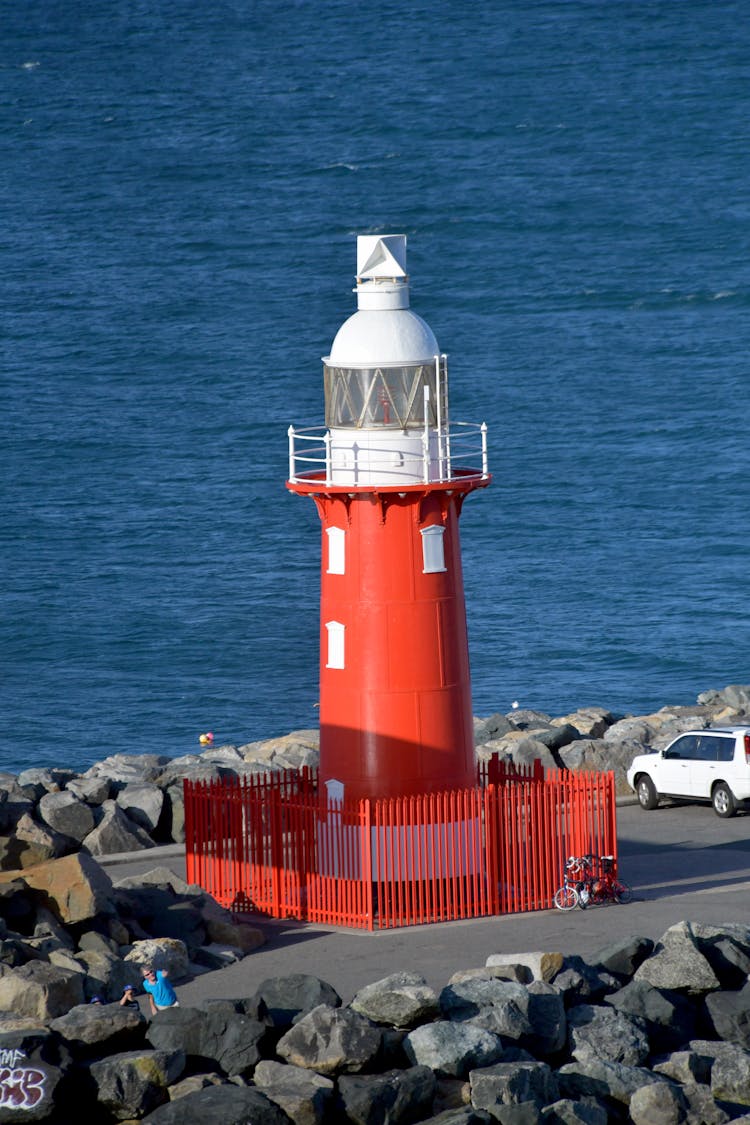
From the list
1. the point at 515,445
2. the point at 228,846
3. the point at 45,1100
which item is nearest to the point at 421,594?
the point at 228,846

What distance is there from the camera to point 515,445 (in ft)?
270

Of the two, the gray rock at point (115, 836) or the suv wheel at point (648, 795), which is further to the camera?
the suv wheel at point (648, 795)

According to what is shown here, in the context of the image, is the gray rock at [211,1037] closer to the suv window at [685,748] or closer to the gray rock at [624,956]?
the gray rock at [624,956]

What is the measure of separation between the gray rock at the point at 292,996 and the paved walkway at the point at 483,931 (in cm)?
128

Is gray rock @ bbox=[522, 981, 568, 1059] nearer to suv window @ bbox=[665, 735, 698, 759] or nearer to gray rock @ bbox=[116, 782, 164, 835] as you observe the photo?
gray rock @ bbox=[116, 782, 164, 835]

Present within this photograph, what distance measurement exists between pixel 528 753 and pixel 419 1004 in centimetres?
1374

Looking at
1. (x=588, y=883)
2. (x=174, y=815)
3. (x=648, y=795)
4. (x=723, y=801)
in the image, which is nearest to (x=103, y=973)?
(x=588, y=883)

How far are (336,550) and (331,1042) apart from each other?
7600 millimetres

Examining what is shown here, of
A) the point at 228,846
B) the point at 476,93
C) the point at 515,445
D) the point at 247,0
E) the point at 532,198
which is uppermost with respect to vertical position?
the point at 247,0

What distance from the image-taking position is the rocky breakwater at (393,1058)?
16375 millimetres

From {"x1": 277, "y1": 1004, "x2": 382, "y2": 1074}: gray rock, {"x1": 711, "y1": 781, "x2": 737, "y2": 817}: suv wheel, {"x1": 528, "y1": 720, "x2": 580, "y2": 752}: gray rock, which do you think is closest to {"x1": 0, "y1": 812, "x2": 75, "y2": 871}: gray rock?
{"x1": 277, "y1": 1004, "x2": 382, "y2": 1074}: gray rock

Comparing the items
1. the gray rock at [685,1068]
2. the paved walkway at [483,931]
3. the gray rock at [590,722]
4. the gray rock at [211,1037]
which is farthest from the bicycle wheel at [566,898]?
the gray rock at [590,722]

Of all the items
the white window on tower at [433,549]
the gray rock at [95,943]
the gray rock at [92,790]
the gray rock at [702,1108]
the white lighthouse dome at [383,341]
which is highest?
the white lighthouse dome at [383,341]

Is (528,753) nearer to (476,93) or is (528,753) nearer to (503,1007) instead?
(503,1007)
